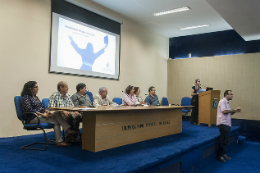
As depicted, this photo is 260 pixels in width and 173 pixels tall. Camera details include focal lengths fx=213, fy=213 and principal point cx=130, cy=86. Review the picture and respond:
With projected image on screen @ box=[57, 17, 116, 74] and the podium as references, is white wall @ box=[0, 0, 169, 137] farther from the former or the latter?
the podium

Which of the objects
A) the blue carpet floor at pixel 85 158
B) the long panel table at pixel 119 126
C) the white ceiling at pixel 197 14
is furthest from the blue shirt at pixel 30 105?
the white ceiling at pixel 197 14

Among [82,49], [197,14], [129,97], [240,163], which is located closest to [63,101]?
[129,97]

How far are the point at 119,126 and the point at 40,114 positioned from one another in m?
1.13

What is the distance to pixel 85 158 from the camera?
7.99 ft

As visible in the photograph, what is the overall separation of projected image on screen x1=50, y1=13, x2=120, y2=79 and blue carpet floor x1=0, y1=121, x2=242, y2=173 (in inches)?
85.1

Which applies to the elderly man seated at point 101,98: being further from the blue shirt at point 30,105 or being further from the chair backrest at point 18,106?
the chair backrest at point 18,106

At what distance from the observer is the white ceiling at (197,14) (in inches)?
177

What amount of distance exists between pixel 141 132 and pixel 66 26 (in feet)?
9.78

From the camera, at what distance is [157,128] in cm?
382

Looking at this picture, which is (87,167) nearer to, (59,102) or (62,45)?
(59,102)

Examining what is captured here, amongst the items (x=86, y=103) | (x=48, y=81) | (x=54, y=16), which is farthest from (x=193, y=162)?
(x=54, y=16)

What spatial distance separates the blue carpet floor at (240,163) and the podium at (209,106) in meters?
0.97

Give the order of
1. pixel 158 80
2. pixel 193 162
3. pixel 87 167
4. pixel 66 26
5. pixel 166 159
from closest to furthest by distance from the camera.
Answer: pixel 87 167 → pixel 166 159 → pixel 193 162 → pixel 66 26 → pixel 158 80

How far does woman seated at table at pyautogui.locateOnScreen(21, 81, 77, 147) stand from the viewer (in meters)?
2.99
